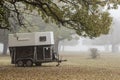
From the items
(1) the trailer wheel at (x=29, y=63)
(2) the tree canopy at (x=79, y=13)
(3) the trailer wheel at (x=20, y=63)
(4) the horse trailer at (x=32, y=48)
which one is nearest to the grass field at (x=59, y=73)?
(1) the trailer wheel at (x=29, y=63)

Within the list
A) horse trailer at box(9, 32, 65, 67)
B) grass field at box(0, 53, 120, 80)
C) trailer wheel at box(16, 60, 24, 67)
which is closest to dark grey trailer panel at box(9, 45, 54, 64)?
horse trailer at box(9, 32, 65, 67)

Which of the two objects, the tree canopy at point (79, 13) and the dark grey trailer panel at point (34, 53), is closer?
the tree canopy at point (79, 13)

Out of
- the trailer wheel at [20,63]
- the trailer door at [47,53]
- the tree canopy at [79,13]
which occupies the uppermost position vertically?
the tree canopy at [79,13]

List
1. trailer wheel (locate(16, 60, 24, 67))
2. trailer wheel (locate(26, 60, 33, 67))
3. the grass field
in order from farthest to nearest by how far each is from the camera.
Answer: trailer wheel (locate(16, 60, 24, 67)) < trailer wheel (locate(26, 60, 33, 67)) < the grass field

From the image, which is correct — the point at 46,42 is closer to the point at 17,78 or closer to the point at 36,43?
the point at 36,43

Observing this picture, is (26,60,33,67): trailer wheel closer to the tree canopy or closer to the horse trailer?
the horse trailer

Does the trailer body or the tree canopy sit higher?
the tree canopy

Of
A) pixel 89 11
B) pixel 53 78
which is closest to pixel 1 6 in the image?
pixel 89 11

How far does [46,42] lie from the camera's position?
33.2 m

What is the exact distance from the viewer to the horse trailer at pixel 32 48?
3325 cm

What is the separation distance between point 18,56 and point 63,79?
14.3 meters

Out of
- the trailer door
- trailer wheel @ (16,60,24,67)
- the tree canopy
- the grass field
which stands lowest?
the grass field

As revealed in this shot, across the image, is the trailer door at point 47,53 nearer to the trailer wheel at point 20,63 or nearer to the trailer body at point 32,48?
the trailer body at point 32,48

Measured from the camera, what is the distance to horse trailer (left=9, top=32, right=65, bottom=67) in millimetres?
33250
